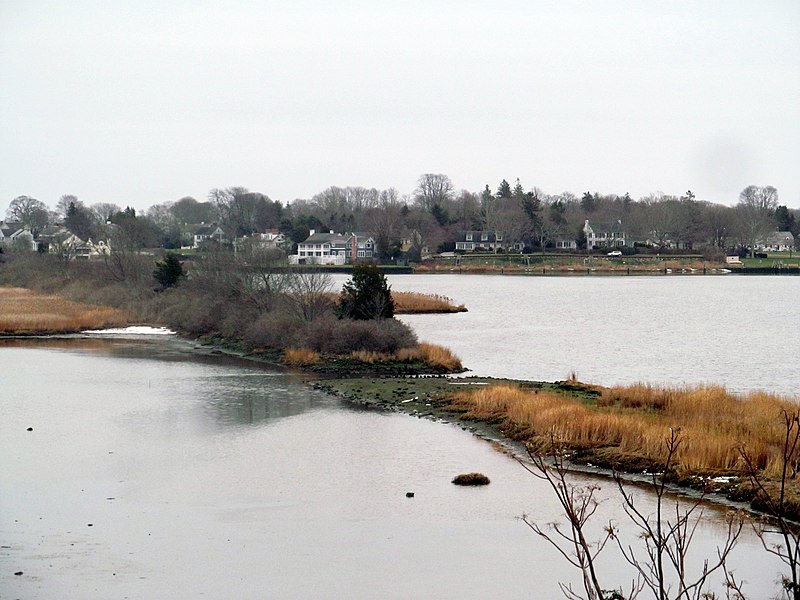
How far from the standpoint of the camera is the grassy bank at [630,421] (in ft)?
62.5

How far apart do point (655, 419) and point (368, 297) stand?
19359 mm

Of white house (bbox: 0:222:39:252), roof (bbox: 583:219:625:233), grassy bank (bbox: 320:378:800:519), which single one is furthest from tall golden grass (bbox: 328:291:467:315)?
roof (bbox: 583:219:625:233)

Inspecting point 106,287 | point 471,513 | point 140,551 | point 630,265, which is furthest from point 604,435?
point 630,265

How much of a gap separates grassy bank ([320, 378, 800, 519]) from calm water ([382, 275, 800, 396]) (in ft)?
21.3

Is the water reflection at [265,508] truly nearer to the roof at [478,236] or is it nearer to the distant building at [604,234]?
the roof at [478,236]

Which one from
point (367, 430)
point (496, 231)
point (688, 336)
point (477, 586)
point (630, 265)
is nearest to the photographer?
point (477, 586)

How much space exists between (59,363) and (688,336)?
32.7 metres

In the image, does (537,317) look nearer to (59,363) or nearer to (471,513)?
(59,363)

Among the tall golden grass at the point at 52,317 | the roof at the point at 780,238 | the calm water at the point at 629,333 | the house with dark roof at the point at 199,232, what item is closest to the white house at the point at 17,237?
the house with dark roof at the point at 199,232

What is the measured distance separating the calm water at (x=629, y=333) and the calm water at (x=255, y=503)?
18.1 ft

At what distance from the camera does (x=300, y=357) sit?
4044 cm

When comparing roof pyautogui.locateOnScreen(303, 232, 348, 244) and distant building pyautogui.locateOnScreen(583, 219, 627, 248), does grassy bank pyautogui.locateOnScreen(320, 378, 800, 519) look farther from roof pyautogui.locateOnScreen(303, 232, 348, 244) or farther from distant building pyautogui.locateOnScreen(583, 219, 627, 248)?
distant building pyautogui.locateOnScreen(583, 219, 627, 248)

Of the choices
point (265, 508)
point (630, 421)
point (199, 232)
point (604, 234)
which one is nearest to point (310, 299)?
point (630, 421)

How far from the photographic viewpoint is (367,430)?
25578 mm
